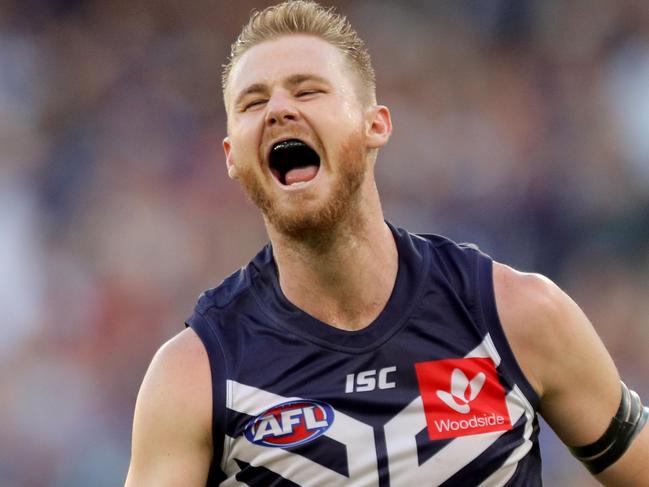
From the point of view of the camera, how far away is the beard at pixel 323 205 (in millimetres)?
3162

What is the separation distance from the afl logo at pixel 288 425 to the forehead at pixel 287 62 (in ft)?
3.28

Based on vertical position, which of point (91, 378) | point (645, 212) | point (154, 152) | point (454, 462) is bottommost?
point (454, 462)

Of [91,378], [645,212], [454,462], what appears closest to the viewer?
[454,462]

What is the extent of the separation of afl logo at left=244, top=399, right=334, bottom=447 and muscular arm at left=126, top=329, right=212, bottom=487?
0.47ft

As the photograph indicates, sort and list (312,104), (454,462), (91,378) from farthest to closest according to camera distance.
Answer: (91,378), (312,104), (454,462)

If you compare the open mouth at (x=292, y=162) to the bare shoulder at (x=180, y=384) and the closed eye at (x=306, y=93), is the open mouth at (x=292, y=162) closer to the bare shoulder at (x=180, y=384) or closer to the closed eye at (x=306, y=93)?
the closed eye at (x=306, y=93)

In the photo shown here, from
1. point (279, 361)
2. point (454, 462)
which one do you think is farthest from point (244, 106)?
point (454, 462)

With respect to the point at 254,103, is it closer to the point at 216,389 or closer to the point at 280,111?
the point at 280,111

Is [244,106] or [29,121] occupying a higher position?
[29,121]

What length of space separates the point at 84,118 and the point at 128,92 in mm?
392

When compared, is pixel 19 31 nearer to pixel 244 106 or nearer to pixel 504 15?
pixel 504 15

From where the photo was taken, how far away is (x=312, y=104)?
10.6 feet

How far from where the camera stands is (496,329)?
123 inches

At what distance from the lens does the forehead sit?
329 cm
